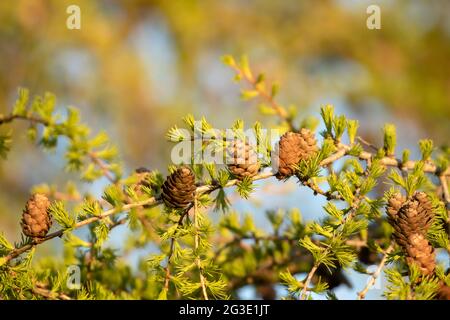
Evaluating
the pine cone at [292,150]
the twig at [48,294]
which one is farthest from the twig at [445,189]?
the twig at [48,294]

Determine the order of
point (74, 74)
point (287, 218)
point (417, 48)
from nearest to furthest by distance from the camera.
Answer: point (287, 218)
point (74, 74)
point (417, 48)

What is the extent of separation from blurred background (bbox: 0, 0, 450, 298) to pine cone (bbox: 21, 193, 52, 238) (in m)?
1.97

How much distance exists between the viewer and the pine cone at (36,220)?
0.63 m

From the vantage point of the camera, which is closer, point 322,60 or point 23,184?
point 23,184

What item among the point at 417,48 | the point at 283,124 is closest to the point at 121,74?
the point at 417,48

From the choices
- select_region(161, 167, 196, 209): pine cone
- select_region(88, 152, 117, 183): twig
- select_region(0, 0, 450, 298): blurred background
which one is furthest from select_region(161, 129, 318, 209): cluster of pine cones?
select_region(0, 0, 450, 298): blurred background

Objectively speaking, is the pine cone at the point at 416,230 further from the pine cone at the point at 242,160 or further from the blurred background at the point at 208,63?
the blurred background at the point at 208,63

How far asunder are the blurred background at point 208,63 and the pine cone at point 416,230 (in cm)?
209

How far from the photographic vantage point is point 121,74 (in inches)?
119

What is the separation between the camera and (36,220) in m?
0.63

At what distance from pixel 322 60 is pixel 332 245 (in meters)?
2.91

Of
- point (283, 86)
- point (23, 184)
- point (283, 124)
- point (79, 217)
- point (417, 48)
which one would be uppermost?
point (417, 48)

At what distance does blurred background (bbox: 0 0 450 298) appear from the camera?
265 centimetres
